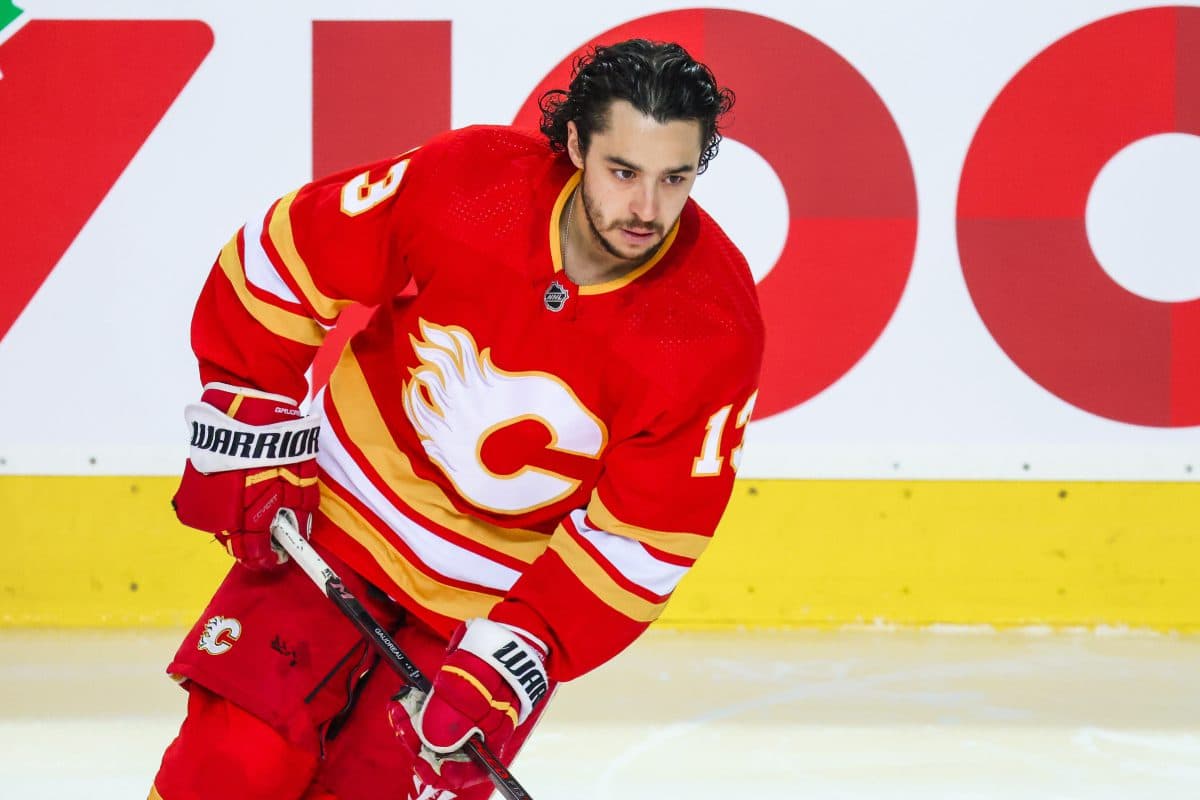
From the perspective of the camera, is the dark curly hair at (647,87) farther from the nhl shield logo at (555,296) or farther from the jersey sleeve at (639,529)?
the jersey sleeve at (639,529)

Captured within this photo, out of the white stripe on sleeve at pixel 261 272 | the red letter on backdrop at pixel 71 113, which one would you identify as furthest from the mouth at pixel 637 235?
Answer: the red letter on backdrop at pixel 71 113

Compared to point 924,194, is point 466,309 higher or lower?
higher

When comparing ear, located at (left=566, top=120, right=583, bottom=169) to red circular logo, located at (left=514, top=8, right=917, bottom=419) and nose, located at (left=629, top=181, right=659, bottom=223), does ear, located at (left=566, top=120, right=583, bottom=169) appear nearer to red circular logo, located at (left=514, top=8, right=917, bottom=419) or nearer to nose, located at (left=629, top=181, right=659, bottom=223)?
nose, located at (left=629, top=181, right=659, bottom=223)

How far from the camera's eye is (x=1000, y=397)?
3.29 metres

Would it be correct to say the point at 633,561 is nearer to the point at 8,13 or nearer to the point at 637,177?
the point at 637,177

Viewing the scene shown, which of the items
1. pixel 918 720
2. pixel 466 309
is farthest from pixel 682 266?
pixel 918 720

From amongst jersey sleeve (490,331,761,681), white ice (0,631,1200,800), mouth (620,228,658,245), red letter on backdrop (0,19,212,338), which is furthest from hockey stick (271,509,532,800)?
red letter on backdrop (0,19,212,338)

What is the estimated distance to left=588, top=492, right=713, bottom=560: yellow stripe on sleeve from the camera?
1.71 m

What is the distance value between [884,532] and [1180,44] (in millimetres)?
1258

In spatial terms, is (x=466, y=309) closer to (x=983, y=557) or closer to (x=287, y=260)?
(x=287, y=260)

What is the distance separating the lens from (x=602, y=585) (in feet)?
5.58

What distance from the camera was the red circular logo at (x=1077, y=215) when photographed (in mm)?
3258

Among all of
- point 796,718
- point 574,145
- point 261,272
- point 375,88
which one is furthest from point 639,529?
point 375,88

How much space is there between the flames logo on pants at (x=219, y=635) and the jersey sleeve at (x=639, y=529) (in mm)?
326
